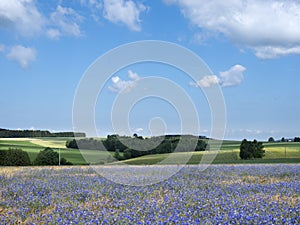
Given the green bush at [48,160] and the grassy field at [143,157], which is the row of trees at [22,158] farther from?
the grassy field at [143,157]

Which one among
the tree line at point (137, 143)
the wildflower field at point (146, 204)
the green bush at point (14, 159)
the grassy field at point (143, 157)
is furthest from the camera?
the grassy field at point (143, 157)

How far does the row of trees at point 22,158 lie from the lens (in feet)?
99.0

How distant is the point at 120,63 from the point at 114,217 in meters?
6.41

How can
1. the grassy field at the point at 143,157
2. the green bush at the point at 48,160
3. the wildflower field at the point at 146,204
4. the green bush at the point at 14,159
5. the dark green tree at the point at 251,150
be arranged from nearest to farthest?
the wildflower field at the point at 146,204, the green bush at the point at 14,159, the green bush at the point at 48,160, the grassy field at the point at 143,157, the dark green tree at the point at 251,150

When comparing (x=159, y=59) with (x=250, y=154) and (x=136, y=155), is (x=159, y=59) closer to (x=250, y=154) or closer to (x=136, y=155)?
(x=250, y=154)

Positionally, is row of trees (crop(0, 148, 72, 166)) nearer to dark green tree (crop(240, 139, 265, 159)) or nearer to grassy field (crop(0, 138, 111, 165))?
grassy field (crop(0, 138, 111, 165))

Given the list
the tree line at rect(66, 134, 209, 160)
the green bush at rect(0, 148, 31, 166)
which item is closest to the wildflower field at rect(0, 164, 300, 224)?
the tree line at rect(66, 134, 209, 160)

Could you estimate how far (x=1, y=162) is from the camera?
1188 inches

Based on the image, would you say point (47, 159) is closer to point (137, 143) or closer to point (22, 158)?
point (22, 158)

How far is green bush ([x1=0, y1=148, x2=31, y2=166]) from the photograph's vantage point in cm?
3016

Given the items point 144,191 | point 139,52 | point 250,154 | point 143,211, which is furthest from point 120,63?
point 250,154

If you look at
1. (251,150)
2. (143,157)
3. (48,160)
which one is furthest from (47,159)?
(251,150)

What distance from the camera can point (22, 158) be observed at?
30.3 meters

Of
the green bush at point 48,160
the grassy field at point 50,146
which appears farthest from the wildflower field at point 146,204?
the green bush at point 48,160
